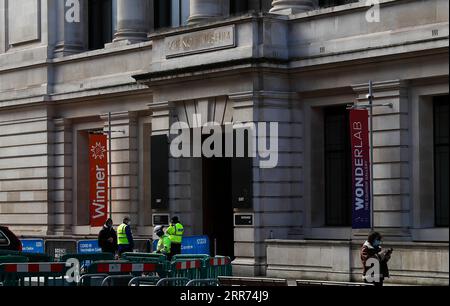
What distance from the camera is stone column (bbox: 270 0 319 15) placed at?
39.5 metres

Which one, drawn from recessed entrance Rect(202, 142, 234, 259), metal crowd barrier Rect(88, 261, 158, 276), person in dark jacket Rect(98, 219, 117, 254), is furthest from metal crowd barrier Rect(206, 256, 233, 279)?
recessed entrance Rect(202, 142, 234, 259)

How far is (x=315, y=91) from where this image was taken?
38344mm

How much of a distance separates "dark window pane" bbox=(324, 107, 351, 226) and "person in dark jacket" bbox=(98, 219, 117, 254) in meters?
7.00

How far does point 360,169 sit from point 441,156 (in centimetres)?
224

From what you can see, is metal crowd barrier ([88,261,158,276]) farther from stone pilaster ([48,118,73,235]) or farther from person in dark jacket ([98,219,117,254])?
stone pilaster ([48,118,73,235])

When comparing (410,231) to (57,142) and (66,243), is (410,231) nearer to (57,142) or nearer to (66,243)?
(66,243)

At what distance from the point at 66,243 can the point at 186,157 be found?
6882 mm

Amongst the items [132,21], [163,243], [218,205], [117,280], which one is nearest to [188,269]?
[117,280]

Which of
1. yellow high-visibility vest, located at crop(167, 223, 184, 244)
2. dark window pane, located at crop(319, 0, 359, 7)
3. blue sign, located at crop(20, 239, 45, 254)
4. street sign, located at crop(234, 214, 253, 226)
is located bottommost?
blue sign, located at crop(20, 239, 45, 254)

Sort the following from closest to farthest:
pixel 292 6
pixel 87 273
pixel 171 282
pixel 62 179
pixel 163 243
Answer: pixel 171 282 → pixel 87 273 → pixel 163 243 → pixel 292 6 → pixel 62 179

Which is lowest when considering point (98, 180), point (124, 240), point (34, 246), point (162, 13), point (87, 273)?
point (34, 246)

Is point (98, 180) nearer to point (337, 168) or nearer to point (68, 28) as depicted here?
point (68, 28)

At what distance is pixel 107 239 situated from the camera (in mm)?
40938
